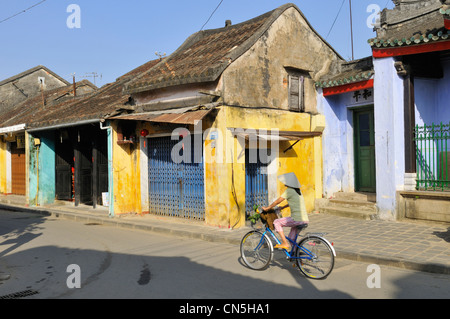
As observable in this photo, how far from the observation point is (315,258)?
6426 mm

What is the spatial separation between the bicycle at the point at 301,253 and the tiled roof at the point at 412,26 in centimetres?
601

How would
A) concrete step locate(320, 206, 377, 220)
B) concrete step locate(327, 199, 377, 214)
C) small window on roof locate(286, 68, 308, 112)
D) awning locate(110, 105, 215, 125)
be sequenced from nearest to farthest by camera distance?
awning locate(110, 105, 215, 125) < concrete step locate(320, 206, 377, 220) < concrete step locate(327, 199, 377, 214) < small window on roof locate(286, 68, 308, 112)

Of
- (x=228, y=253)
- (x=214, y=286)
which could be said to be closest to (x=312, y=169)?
(x=228, y=253)

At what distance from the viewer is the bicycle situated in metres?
6.33

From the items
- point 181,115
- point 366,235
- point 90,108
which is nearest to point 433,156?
point 366,235

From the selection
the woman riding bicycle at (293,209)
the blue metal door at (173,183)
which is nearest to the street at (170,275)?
the woman riding bicycle at (293,209)

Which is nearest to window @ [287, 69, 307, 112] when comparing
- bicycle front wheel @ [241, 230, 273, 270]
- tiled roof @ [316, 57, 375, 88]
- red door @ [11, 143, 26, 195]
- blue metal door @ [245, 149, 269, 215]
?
tiled roof @ [316, 57, 375, 88]

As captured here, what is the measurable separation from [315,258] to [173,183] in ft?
23.0

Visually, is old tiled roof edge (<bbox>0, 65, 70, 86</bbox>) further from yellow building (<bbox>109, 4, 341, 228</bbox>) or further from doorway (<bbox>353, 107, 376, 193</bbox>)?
doorway (<bbox>353, 107, 376, 193</bbox>)

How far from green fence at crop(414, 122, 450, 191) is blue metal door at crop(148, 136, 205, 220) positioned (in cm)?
580

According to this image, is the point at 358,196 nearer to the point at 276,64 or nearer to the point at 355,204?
the point at 355,204

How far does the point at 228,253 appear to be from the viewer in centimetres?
853

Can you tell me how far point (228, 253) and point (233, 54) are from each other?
5249 millimetres

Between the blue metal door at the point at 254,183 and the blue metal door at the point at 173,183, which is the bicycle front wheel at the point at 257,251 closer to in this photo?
the blue metal door at the point at 254,183
